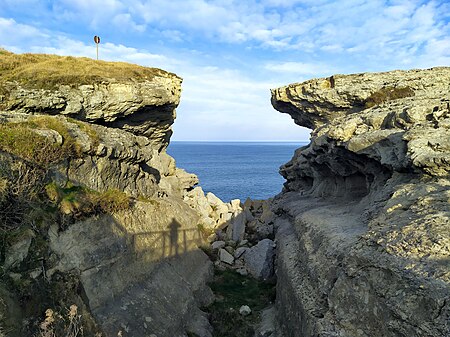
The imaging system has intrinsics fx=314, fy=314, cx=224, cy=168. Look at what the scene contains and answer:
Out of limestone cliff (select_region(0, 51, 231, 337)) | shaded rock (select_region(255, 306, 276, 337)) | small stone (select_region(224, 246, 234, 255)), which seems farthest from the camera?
small stone (select_region(224, 246, 234, 255))

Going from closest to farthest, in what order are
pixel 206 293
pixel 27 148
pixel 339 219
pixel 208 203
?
pixel 27 148, pixel 339 219, pixel 206 293, pixel 208 203

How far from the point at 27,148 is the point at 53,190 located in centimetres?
225

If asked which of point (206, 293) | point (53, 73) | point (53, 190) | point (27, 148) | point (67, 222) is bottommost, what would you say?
point (206, 293)

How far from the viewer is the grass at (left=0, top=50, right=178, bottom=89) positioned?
26797 millimetres

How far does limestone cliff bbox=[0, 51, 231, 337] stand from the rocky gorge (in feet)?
0.24

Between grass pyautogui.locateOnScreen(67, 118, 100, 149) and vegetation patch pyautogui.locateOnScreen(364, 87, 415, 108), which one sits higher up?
vegetation patch pyautogui.locateOnScreen(364, 87, 415, 108)

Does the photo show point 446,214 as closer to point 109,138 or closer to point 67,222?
point 67,222

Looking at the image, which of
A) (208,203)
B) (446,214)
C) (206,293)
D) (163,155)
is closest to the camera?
(446,214)

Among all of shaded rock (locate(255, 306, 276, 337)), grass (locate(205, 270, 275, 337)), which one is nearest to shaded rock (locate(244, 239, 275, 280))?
grass (locate(205, 270, 275, 337))

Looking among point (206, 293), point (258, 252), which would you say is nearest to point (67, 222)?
point (206, 293)

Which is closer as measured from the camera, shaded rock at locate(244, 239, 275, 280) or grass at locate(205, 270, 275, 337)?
grass at locate(205, 270, 275, 337)

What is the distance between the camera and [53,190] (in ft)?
48.5

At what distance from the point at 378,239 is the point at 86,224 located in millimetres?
12681

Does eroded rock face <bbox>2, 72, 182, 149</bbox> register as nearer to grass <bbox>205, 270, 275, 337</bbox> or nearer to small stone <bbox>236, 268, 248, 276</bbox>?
grass <bbox>205, 270, 275, 337</bbox>
